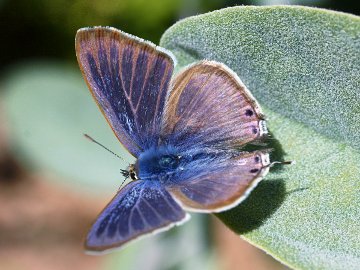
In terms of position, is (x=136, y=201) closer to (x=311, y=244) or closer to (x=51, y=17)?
(x=311, y=244)

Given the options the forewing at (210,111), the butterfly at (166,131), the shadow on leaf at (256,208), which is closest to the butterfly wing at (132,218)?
the butterfly at (166,131)

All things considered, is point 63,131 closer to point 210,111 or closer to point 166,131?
point 166,131

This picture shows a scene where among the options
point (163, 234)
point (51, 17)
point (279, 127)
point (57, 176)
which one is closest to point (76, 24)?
point (51, 17)

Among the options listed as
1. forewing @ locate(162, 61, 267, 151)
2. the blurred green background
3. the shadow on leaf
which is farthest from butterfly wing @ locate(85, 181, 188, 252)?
the blurred green background

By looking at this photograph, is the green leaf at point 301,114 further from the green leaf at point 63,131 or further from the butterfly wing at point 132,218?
the green leaf at point 63,131

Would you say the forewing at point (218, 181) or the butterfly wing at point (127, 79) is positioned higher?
the butterfly wing at point (127, 79)

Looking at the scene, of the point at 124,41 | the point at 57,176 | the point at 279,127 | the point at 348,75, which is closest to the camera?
the point at 348,75

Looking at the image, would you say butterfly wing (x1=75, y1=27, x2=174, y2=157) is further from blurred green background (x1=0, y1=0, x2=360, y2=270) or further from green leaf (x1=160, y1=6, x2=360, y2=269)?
blurred green background (x1=0, y1=0, x2=360, y2=270)

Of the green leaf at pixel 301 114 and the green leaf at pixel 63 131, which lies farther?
the green leaf at pixel 63 131
